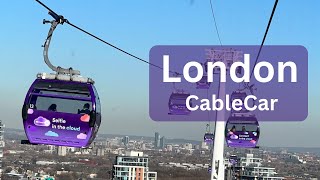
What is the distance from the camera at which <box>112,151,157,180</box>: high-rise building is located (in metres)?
73.6

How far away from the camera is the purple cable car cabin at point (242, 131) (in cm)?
1330

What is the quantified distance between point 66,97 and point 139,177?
224 feet

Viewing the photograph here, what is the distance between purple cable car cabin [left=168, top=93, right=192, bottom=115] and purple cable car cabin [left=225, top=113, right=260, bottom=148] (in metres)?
1.13

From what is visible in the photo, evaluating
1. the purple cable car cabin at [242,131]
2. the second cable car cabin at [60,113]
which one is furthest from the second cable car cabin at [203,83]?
the second cable car cabin at [60,113]

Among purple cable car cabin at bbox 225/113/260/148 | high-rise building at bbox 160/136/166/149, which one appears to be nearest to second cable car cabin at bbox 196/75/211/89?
purple cable car cabin at bbox 225/113/260/148

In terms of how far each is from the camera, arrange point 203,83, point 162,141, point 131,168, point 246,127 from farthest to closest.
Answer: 1. point 162,141
2. point 131,168
3. point 246,127
4. point 203,83

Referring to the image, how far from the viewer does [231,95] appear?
12.5 meters

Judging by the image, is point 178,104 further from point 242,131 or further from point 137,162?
point 137,162

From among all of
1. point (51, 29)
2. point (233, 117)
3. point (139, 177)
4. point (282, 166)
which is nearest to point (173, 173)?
point (139, 177)

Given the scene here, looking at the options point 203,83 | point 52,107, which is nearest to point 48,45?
point 52,107

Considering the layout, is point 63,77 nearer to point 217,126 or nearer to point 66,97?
point 66,97

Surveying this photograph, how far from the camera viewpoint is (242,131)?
44.9 ft

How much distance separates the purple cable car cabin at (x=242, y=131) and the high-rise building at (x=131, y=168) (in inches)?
2364

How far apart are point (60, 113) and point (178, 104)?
5.80 m
